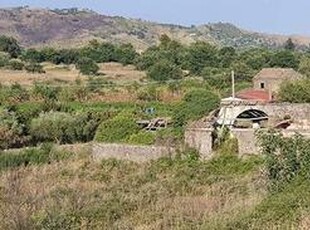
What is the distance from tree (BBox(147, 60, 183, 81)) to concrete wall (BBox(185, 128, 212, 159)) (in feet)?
98.7

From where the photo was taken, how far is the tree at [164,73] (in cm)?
5306

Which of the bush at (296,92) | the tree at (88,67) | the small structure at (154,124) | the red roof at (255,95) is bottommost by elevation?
the tree at (88,67)

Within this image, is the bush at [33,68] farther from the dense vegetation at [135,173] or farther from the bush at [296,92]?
the bush at [296,92]

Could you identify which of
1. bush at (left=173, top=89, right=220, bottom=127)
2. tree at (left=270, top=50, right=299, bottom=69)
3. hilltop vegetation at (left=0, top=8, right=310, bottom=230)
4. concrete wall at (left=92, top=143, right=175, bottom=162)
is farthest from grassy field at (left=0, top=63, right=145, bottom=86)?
concrete wall at (left=92, top=143, right=175, bottom=162)

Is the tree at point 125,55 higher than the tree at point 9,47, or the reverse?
the tree at point 9,47

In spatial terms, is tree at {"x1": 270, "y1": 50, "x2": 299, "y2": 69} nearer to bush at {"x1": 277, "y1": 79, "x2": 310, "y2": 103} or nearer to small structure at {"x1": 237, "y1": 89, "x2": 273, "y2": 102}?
small structure at {"x1": 237, "y1": 89, "x2": 273, "y2": 102}

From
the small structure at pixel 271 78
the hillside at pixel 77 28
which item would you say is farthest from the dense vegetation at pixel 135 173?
the hillside at pixel 77 28

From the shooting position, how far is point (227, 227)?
1084 centimetres

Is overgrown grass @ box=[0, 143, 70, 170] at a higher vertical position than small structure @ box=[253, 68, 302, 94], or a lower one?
lower

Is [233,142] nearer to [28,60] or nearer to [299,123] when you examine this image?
[299,123]

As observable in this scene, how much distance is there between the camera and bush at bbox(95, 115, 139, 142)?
25969 millimetres

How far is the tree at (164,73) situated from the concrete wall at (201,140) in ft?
98.7

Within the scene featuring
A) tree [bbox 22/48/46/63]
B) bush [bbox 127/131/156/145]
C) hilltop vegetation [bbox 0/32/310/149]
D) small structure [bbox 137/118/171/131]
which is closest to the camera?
bush [bbox 127/131/156/145]

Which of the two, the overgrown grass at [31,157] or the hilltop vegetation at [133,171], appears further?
the overgrown grass at [31,157]
